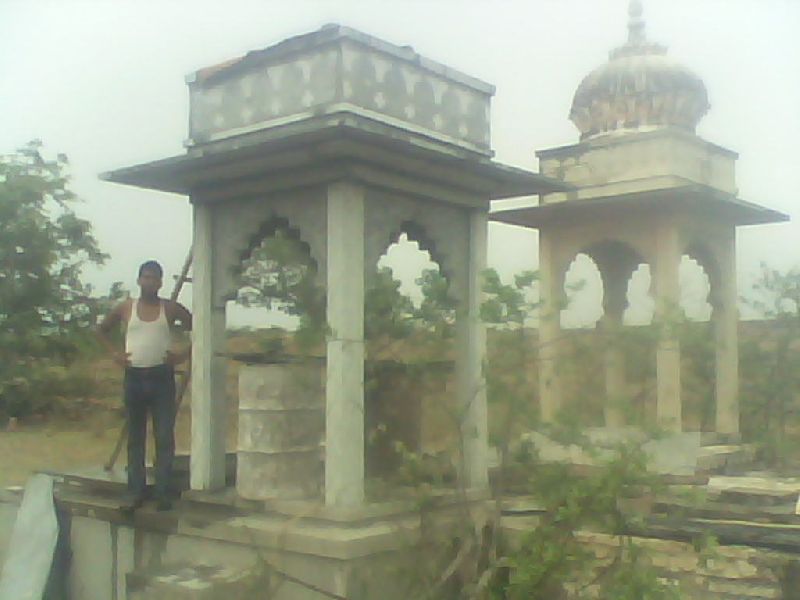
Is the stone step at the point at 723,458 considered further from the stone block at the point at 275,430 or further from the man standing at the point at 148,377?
the man standing at the point at 148,377

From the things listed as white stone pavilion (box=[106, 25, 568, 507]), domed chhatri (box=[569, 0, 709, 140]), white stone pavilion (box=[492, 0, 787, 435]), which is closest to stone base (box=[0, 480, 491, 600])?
white stone pavilion (box=[106, 25, 568, 507])

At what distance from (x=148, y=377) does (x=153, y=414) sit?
268mm

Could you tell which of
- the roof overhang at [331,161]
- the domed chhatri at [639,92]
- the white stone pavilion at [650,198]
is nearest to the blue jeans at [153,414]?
the roof overhang at [331,161]

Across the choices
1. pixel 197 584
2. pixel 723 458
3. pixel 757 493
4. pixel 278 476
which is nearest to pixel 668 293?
pixel 723 458

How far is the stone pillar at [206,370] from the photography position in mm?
6406

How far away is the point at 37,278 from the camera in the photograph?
16.3 m

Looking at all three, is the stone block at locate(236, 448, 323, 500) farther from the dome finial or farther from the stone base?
the dome finial

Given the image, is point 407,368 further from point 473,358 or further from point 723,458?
point 723,458

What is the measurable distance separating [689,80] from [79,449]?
12220 mm

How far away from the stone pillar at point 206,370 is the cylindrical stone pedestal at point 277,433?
1.40ft

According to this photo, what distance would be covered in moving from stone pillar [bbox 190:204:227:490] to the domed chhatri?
5.12m

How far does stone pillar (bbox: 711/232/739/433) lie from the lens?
9414mm

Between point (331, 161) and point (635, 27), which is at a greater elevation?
point (635, 27)

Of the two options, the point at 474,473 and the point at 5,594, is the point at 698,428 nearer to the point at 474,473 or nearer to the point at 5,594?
the point at 474,473
